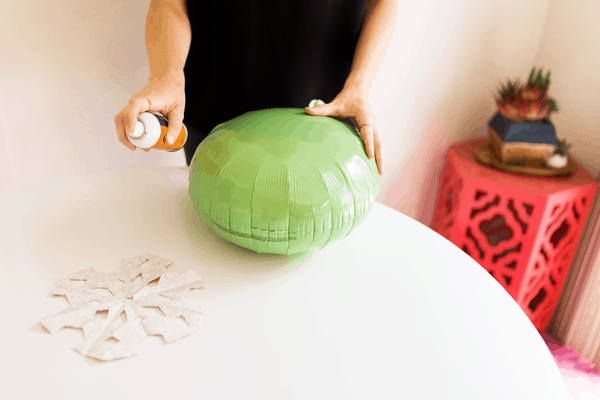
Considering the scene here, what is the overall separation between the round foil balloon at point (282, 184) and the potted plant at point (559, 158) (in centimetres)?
96

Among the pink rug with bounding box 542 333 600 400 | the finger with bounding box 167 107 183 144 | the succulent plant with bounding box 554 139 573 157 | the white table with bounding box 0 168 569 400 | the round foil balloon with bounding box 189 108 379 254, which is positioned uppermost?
the finger with bounding box 167 107 183 144

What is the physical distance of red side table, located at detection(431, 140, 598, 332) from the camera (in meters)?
1.38

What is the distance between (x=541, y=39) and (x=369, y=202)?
137 centimetres

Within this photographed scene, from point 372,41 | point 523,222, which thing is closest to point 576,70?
point 523,222

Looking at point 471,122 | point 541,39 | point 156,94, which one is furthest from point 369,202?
point 541,39

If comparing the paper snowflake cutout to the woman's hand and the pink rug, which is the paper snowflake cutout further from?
the pink rug

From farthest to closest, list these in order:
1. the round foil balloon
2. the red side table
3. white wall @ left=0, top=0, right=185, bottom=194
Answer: the red side table, white wall @ left=0, top=0, right=185, bottom=194, the round foil balloon

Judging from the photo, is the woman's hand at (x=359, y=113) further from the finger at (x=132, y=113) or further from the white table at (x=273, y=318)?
the finger at (x=132, y=113)

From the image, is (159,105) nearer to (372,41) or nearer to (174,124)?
(174,124)

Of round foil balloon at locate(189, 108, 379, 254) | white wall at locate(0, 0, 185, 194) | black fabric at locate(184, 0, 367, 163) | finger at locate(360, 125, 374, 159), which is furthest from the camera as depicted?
white wall at locate(0, 0, 185, 194)

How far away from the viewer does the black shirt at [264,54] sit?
3.20 feet

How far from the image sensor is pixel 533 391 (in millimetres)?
576

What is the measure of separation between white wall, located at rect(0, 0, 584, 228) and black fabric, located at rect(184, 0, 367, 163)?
0.37 m

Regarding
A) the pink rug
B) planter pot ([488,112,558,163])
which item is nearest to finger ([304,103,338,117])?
planter pot ([488,112,558,163])
